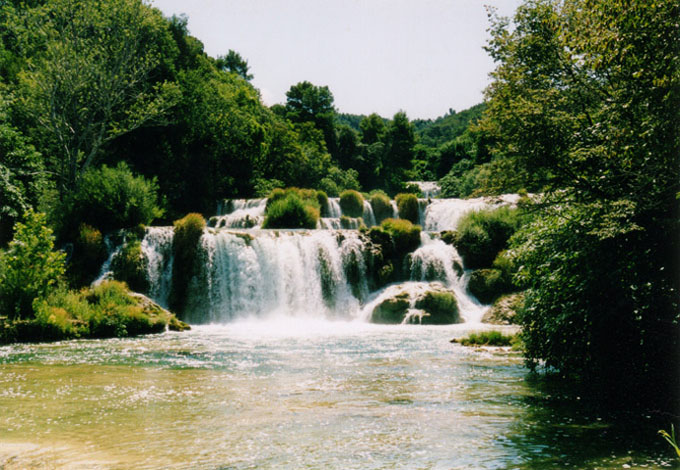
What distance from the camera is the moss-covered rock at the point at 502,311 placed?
837 inches

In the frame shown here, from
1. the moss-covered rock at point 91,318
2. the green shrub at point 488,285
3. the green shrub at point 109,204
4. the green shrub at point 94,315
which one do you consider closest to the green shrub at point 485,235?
the green shrub at point 488,285

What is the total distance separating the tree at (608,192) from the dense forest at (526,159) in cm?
3

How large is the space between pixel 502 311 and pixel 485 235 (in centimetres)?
441

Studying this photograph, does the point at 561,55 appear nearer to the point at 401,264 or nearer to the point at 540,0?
the point at 540,0

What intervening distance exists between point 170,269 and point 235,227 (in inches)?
335

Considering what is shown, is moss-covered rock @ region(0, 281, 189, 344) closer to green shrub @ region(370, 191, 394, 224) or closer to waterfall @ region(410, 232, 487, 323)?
waterfall @ region(410, 232, 487, 323)

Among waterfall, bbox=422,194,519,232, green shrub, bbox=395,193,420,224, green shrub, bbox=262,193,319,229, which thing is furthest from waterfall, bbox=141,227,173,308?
waterfall, bbox=422,194,519,232

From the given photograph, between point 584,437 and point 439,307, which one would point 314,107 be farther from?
point 584,437

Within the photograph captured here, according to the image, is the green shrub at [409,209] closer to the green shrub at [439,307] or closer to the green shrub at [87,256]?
the green shrub at [439,307]

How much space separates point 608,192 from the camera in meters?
7.55

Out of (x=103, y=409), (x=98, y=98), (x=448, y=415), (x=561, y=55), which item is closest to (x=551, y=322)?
(x=448, y=415)

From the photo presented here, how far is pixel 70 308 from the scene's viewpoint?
58.7ft

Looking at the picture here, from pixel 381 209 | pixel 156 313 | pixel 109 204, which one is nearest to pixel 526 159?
pixel 156 313

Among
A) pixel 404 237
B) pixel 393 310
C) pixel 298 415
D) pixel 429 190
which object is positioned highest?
pixel 429 190
